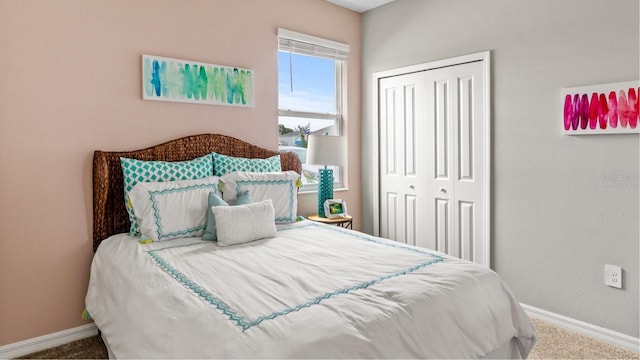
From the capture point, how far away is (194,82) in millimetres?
2980

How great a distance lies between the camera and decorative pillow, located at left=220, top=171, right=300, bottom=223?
2.75 metres

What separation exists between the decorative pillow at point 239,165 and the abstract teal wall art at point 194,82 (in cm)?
47

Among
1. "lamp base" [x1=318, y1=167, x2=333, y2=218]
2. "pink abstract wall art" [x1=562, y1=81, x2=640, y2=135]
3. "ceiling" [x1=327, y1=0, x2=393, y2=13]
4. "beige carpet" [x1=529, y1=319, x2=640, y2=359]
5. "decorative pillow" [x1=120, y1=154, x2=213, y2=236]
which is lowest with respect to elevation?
"beige carpet" [x1=529, y1=319, x2=640, y2=359]

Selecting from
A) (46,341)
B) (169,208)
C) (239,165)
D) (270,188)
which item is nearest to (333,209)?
(270,188)

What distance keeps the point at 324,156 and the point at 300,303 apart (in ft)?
7.03

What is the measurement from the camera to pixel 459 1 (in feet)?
10.7

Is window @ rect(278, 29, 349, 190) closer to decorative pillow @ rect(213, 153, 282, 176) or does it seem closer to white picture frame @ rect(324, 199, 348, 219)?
white picture frame @ rect(324, 199, 348, 219)

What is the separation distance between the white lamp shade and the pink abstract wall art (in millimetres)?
1747

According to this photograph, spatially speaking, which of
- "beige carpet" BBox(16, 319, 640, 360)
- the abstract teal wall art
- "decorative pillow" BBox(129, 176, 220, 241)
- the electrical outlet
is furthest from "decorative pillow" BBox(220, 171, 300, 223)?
the electrical outlet

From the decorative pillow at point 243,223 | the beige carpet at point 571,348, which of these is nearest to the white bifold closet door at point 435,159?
the beige carpet at point 571,348

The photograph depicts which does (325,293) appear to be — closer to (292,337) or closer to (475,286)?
(292,337)

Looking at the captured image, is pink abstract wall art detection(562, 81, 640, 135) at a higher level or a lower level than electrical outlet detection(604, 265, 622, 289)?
higher

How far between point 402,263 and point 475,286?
1.11 feet

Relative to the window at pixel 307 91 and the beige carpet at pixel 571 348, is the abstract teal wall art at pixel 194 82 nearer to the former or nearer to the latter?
the window at pixel 307 91
